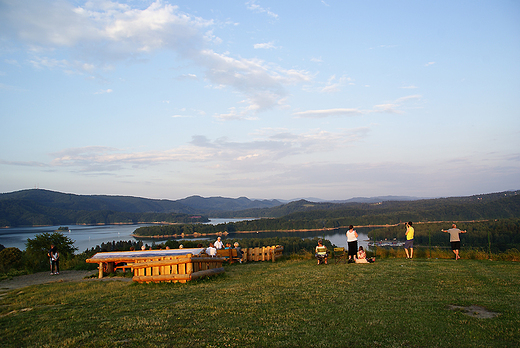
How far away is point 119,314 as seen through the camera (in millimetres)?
7102

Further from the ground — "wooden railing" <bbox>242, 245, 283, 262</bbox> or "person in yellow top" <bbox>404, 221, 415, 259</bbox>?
"person in yellow top" <bbox>404, 221, 415, 259</bbox>

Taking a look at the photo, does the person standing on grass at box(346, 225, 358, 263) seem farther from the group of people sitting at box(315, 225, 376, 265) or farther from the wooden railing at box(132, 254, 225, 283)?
the wooden railing at box(132, 254, 225, 283)

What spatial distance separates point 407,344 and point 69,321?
6328 millimetres

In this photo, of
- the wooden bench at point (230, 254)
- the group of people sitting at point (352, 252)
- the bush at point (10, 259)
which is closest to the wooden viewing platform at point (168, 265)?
the wooden bench at point (230, 254)

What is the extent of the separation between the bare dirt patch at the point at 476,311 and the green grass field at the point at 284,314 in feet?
0.48

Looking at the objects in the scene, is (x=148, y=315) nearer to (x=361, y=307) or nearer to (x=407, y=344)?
(x=361, y=307)

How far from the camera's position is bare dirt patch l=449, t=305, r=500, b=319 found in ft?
20.0

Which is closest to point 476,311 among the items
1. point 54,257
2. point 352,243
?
point 352,243

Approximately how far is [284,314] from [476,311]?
150 inches

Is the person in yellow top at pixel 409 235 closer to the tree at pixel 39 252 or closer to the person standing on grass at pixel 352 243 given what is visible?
the person standing on grass at pixel 352 243

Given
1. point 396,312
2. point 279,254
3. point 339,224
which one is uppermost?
point 396,312

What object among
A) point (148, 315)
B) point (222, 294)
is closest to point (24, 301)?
point (148, 315)

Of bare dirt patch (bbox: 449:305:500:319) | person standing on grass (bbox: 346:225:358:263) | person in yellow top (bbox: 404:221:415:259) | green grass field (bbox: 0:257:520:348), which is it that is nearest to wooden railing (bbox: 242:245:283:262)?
person standing on grass (bbox: 346:225:358:263)

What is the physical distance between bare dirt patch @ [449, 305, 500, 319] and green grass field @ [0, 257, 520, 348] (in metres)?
0.15
